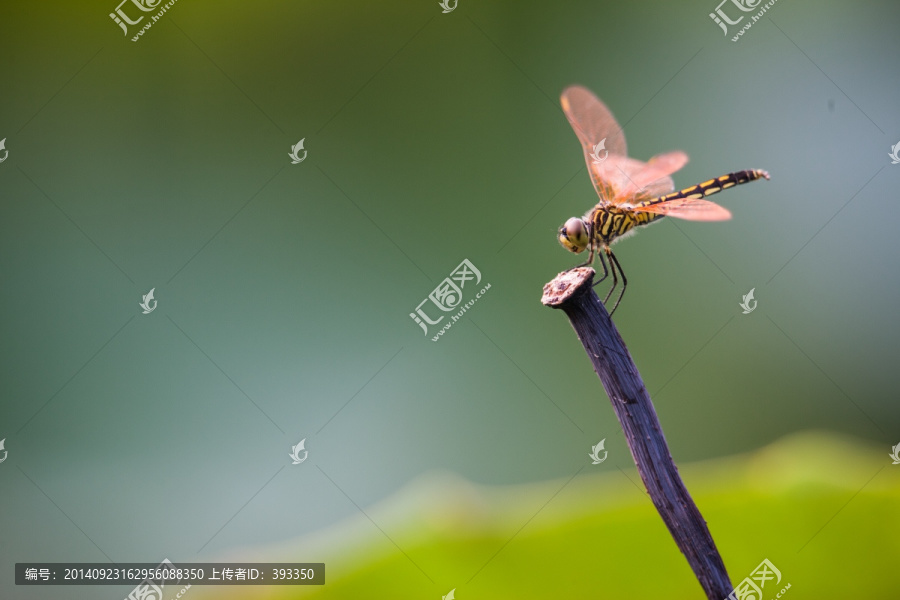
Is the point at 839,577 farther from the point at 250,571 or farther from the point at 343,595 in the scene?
the point at 250,571

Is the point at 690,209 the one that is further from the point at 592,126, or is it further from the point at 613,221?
the point at 592,126

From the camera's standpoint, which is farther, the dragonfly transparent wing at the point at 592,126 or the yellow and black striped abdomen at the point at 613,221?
the dragonfly transparent wing at the point at 592,126

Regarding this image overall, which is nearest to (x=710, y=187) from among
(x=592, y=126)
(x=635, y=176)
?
(x=635, y=176)
